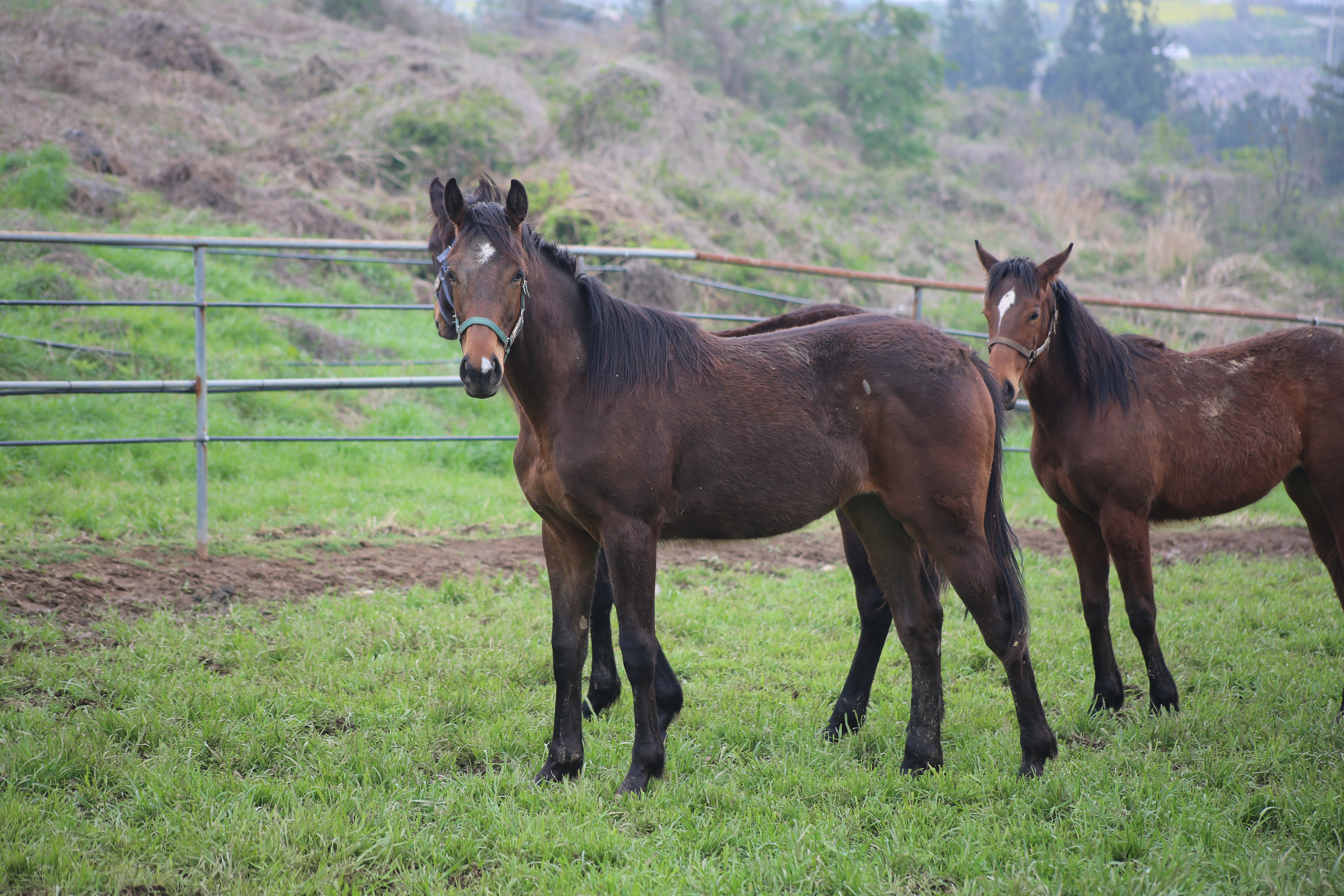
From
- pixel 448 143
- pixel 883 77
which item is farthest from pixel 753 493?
pixel 883 77

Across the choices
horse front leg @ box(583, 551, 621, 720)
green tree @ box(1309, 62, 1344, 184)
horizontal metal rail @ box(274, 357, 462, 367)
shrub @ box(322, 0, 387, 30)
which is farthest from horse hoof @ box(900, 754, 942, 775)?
green tree @ box(1309, 62, 1344, 184)

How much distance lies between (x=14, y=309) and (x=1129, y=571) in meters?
9.23

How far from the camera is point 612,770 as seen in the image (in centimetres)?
338

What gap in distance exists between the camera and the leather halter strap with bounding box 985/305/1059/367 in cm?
409

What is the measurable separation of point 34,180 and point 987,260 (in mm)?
10710

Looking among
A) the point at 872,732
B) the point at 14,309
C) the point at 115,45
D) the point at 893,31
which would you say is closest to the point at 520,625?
the point at 872,732

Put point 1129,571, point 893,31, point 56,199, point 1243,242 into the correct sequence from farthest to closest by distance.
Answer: point 893,31 → point 1243,242 → point 56,199 → point 1129,571

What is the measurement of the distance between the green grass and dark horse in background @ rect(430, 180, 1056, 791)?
12.1 inches

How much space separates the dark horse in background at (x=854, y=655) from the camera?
12.6 feet

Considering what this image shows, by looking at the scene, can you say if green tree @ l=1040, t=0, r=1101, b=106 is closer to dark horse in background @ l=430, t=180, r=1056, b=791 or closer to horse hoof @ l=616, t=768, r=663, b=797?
dark horse in background @ l=430, t=180, r=1056, b=791

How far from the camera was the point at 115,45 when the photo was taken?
47.9 ft

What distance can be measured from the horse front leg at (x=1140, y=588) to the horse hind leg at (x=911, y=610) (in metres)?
1.03

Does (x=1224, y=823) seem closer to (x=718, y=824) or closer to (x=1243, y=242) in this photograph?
(x=718, y=824)

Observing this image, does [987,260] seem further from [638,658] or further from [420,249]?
[420,249]
